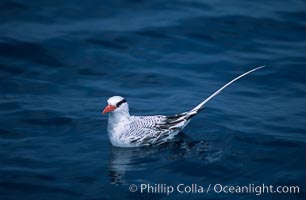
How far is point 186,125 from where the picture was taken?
16.8 metres

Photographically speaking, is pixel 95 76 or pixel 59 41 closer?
pixel 95 76

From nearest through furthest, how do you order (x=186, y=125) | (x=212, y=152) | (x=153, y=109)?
(x=212, y=152) → (x=186, y=125) → (x=153, y=109)

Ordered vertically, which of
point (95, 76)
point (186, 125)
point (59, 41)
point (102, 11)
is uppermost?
point (102, 11)

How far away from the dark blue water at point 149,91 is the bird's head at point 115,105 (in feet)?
3.84

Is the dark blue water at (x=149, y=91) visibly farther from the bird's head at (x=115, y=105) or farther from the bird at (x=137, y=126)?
the bird's head at (x=115, y=105)

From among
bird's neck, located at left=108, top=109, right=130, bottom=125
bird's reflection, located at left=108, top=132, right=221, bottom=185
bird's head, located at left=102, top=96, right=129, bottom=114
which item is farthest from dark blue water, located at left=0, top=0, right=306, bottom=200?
bird's head, located at left=102, top=96, right=129, bottom=114

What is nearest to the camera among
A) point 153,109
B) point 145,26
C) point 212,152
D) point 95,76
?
point 212,152

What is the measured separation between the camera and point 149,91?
757 inches

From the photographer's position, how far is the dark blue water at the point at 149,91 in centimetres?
1435

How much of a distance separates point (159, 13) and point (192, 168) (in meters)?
11.8

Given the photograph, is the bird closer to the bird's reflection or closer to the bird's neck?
the bird's neck

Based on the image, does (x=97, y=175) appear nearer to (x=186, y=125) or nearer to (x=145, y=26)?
(x=186, y=125)

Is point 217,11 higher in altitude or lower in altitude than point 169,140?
higher

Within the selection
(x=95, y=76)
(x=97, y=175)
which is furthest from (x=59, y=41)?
(x=97, y=175)
